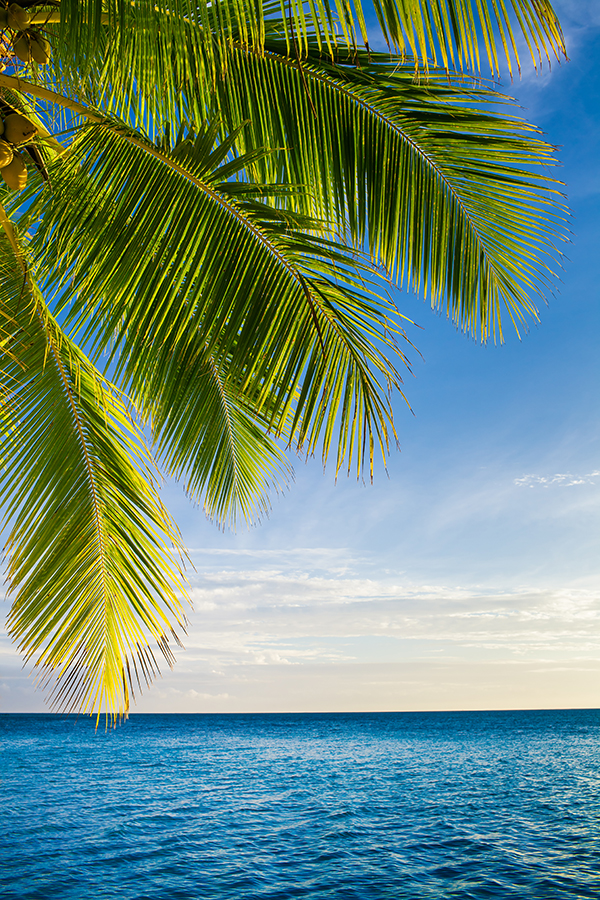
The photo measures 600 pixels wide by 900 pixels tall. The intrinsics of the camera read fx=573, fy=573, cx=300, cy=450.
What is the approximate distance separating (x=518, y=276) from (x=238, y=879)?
11.2m

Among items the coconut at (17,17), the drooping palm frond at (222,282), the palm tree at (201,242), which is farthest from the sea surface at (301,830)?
the coconut at (17,17)

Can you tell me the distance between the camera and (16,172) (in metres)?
2.20

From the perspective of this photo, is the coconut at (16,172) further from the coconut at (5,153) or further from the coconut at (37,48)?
the coconut at (37,48)

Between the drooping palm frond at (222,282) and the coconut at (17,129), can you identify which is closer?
the coconut at (17,129)

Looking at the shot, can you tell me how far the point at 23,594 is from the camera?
3.09 m

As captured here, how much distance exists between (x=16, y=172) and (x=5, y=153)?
71 millimetres

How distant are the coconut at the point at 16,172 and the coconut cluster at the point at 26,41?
1.35 feet

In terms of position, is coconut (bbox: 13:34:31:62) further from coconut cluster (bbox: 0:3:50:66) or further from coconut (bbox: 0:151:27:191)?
coconut (bbox: 0:151:27:191)

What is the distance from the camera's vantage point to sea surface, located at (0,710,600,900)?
379 inches

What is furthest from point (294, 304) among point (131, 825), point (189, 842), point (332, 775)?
point (332, 775)

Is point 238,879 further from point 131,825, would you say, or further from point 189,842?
point 131,825

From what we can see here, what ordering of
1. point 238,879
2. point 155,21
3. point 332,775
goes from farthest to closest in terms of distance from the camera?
1. point 332,775
2. point 238,879
3. point 155,21

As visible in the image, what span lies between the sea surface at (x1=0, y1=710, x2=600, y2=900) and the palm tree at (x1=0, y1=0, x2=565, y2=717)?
28.5 feet

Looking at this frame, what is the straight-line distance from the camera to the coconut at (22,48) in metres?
2.25
